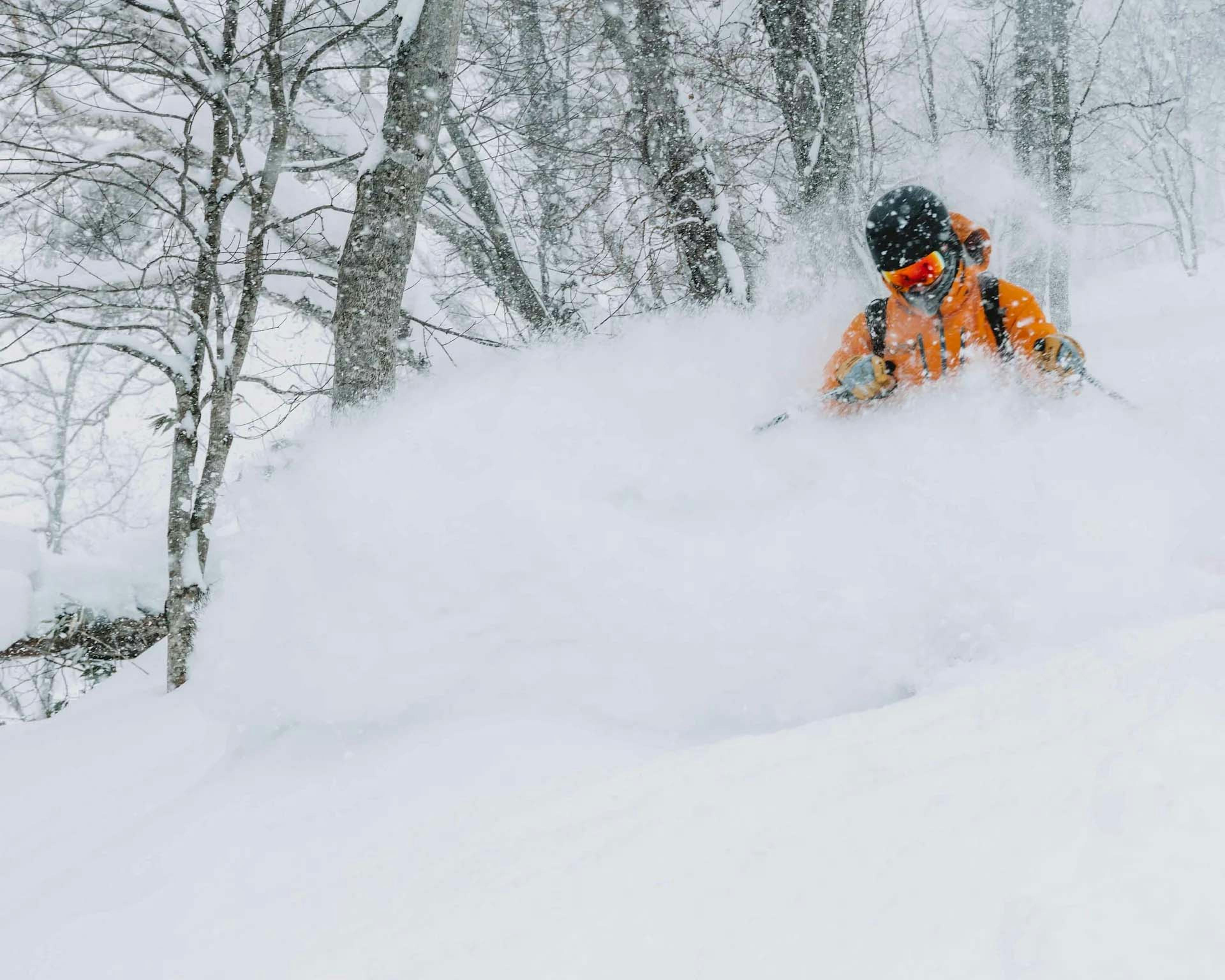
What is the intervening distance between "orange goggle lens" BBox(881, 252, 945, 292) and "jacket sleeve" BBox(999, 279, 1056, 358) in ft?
1.22

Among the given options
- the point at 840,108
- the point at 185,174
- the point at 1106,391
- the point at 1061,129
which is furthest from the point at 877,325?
the point at 1061,129

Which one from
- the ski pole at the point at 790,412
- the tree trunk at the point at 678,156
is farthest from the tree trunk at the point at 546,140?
the ski pole at the point at 790,412

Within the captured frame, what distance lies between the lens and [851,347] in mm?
3877

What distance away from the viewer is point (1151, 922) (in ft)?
3.22

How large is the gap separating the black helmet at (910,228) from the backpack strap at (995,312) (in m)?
0.26

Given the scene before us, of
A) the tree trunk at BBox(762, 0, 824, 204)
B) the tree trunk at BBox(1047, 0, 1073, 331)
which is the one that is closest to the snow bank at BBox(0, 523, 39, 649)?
the tree trunk at BBox(762, 0, 824, 204)

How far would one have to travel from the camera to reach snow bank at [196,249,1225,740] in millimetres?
2562

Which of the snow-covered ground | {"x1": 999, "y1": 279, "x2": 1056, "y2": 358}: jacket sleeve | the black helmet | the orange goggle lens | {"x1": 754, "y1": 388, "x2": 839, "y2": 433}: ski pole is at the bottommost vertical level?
the snow-covered ground

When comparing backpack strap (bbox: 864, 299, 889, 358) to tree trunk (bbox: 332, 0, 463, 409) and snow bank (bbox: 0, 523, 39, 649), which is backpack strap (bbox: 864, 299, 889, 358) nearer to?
tree trunk (bbox: 332, 0, 463, 409)

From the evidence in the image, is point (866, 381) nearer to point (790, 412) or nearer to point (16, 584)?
point (790, 412)

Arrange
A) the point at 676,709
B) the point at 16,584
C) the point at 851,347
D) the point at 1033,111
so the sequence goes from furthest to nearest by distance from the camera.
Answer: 1. the point at 1033,111
2. the point at 16,584
3. the point at 851,347
4. the point at 676,709

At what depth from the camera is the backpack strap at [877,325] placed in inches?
147

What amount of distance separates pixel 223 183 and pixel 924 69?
40.0ft

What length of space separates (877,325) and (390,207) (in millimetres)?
2518
